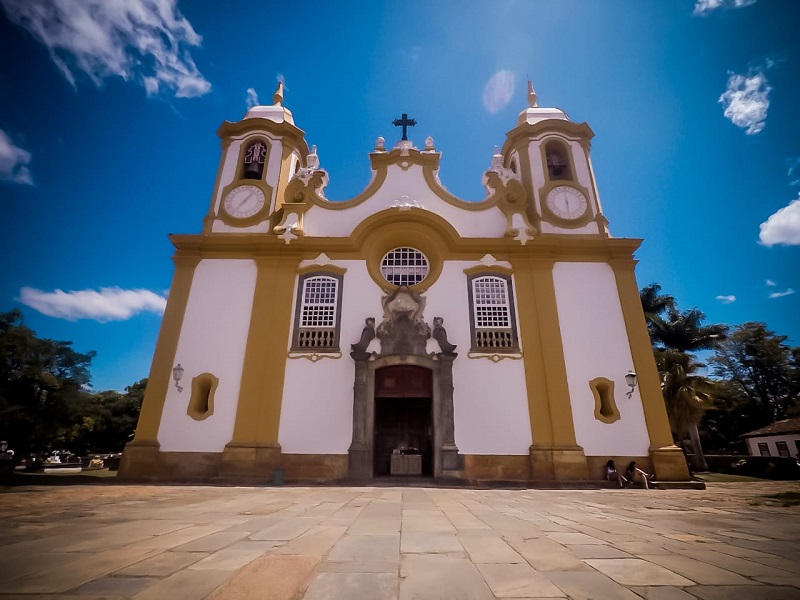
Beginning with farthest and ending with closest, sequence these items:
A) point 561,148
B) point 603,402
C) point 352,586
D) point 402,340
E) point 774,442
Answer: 1. point 774,442
2. point 561,148
3. point 402,340
4. point 603,402
5. point 352,586

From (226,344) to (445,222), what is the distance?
9118 millimetres

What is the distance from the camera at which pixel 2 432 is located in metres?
12.7

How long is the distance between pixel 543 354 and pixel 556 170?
8.87 metres

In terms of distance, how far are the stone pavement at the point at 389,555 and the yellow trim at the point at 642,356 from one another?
7877 mm

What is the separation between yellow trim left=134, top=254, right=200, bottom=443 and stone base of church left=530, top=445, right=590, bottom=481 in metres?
12.0

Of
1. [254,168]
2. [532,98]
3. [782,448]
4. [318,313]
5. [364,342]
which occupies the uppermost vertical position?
[532,98]

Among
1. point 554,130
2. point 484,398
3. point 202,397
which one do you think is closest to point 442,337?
point 484,398

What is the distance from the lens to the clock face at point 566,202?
51.0 feet

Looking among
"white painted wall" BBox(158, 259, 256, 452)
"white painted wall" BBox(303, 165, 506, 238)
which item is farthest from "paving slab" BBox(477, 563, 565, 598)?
"white painted wall" BBox(303, 165, 506, 238)

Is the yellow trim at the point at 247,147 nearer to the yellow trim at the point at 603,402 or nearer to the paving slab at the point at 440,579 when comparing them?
the yellow trim at the point at 603,402

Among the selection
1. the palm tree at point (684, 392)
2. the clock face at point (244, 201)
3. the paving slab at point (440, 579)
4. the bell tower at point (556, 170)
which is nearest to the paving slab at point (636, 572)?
the paving slab at point (440, 579)

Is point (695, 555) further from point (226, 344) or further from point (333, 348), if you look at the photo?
point (226, 344)

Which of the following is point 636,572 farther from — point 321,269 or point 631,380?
point 321,269

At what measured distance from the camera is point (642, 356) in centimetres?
1288
